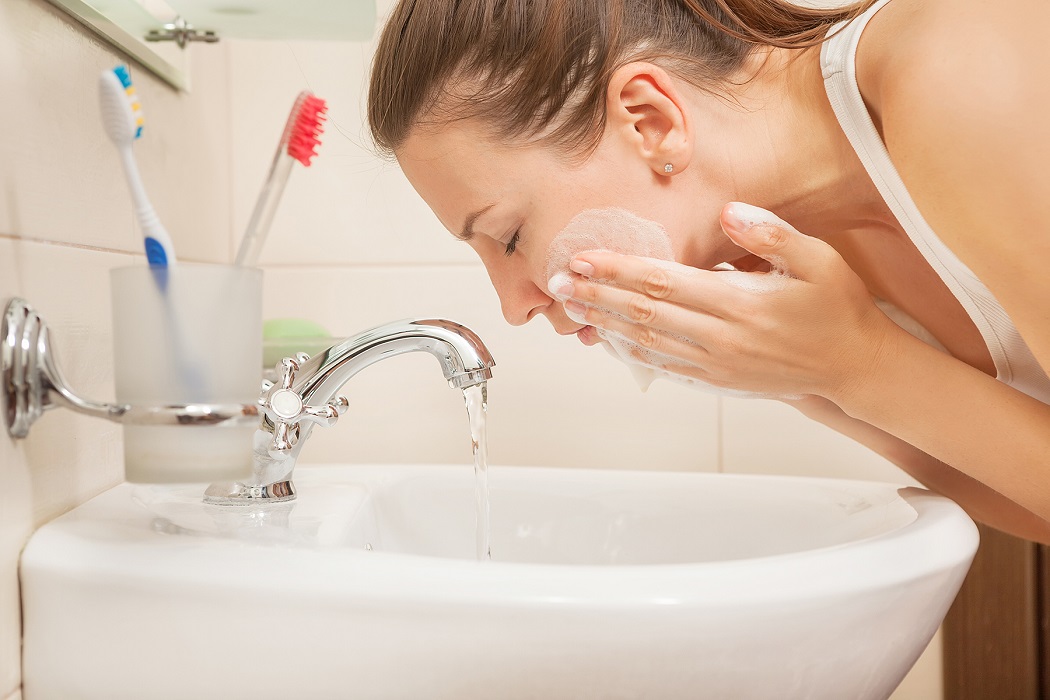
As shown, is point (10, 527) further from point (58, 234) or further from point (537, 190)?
point (537, 190)

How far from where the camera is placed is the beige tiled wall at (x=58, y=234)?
0.55 meters

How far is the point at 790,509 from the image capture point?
78cm

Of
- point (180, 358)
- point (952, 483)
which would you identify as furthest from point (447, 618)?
point (952, 483)

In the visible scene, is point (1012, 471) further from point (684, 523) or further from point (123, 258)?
point (123, 258)

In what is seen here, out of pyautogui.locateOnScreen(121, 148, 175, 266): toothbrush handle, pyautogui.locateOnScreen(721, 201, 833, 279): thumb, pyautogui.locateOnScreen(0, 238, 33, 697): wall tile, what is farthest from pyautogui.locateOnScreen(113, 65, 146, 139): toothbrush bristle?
pyautogui.locateOnScreen(721, 201, 833, 279): thumb

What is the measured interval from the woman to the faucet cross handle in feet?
0.61

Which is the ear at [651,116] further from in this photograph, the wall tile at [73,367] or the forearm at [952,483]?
the wall tile at [73,367]

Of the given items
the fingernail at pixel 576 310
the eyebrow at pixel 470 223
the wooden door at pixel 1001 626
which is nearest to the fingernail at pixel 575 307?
the fingernail at pixel 576 310

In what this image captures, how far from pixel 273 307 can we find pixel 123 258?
34 centimetres

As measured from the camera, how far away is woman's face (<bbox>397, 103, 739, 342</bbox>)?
669mm

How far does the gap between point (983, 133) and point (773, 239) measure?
15cm

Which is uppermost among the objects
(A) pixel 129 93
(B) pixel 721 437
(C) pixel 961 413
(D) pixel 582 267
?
(A) pixel 129 93

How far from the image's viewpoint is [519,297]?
2.46 ft

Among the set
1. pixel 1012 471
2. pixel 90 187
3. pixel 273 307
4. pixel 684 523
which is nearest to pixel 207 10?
pixel 90 187
